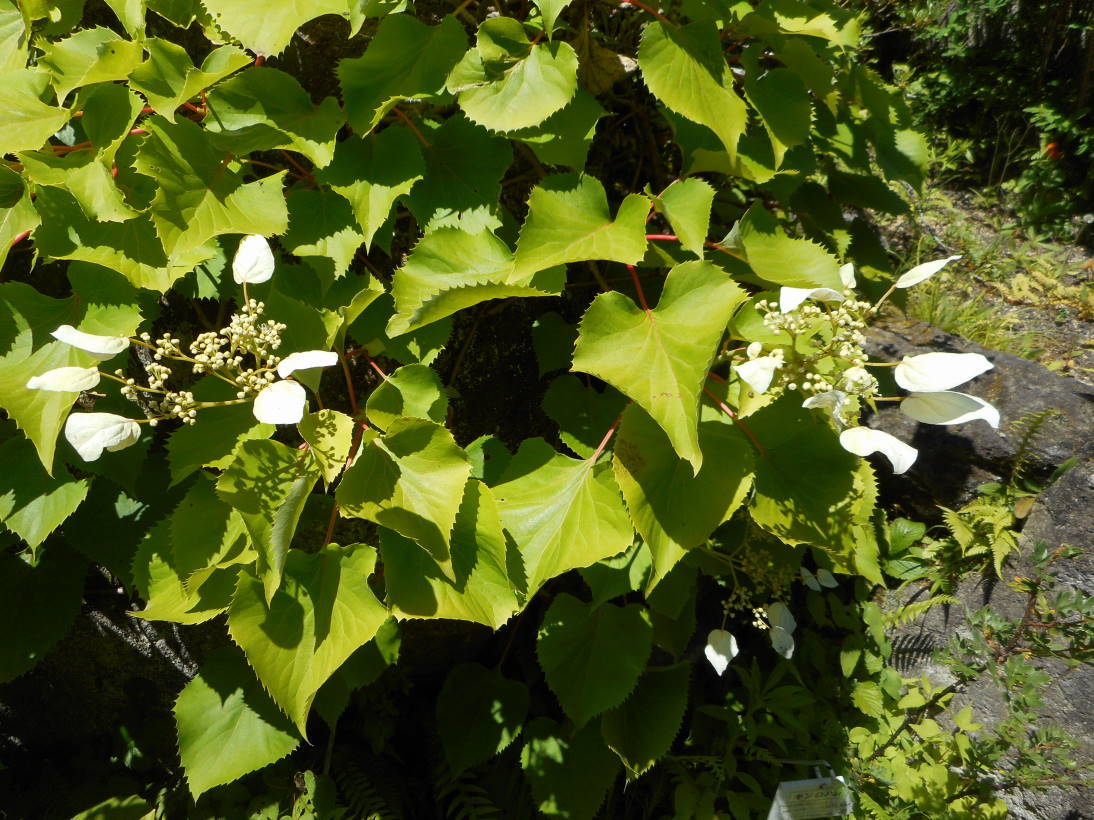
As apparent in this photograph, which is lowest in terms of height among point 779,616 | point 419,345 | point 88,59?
point 779,616

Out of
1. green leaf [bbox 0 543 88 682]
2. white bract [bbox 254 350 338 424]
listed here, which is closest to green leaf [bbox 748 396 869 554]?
white bract [bbox 254 350 338 424]

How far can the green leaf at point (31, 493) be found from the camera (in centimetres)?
139

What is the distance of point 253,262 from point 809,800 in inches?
77.2

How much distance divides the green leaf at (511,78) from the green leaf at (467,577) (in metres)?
0.70

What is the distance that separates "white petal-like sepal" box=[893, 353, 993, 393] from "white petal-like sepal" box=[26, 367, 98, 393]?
1261mm

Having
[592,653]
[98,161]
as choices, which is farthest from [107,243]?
[592,653]

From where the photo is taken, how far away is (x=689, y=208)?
53.3 inches

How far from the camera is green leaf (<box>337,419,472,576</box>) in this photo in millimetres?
1162

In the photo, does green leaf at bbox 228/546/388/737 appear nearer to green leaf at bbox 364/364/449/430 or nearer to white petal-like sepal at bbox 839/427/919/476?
green leaf at bbox 364/364/449/430

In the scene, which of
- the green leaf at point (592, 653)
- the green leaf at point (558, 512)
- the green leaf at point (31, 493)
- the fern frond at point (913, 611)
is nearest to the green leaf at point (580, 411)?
the green leaf at point (558, 512)

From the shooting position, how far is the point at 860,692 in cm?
240

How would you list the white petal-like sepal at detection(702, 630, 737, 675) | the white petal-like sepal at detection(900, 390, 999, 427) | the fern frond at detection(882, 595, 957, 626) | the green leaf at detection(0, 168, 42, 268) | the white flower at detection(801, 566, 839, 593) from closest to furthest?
the white petal-like sepal at detection(900, 390, 999, 427), the green leaf at detection(0, 168, 42, 268), the white petal-like sepal at detection(702, 630, 737, 675), the white flower at detection(801, 566, 839, 593), the fern frond at detection(882, 595, 957, 626)

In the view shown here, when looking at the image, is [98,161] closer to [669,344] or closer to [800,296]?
[669,344]

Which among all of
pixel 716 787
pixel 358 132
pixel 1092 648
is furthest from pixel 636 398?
pixel 1092 648
